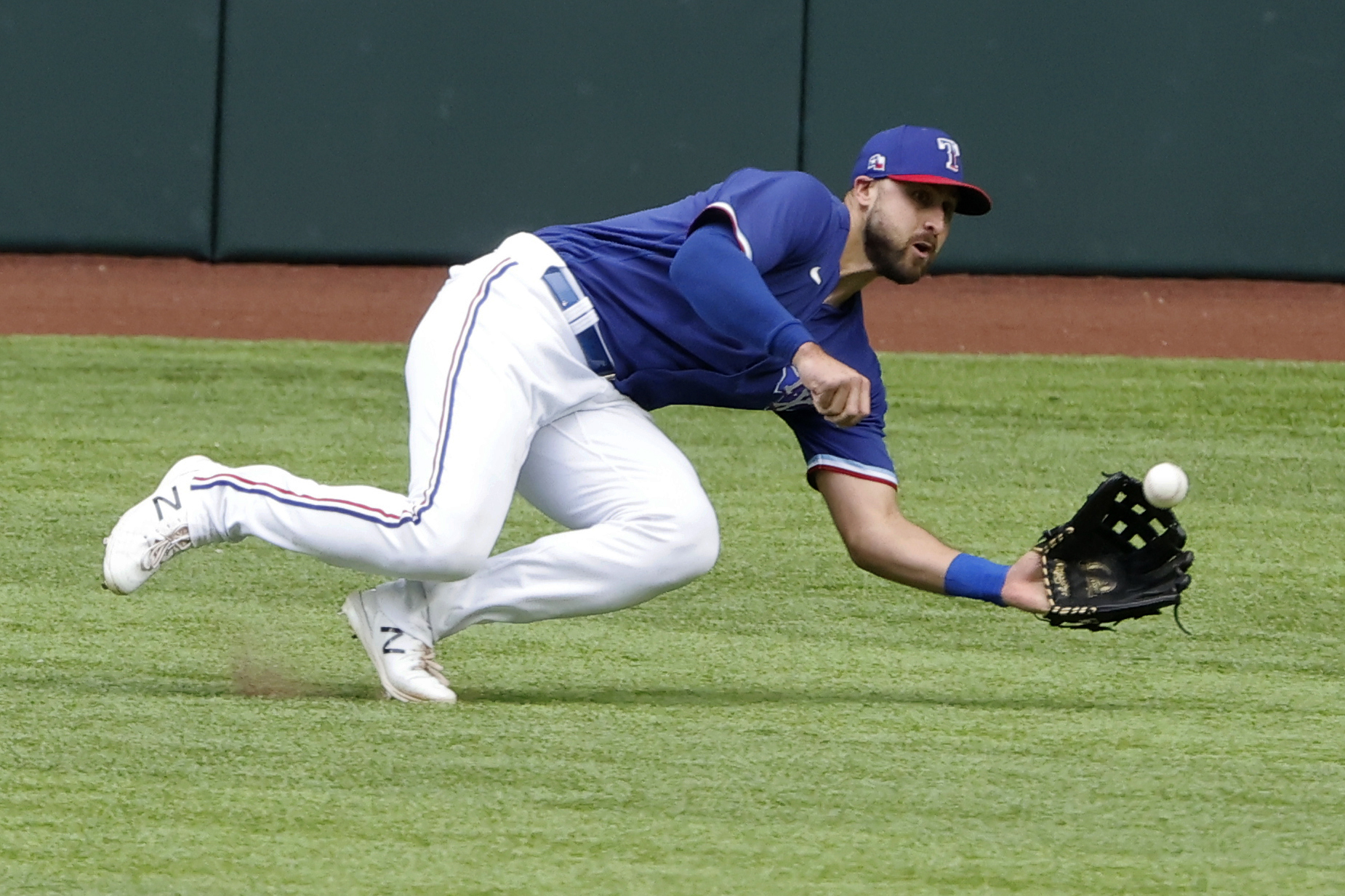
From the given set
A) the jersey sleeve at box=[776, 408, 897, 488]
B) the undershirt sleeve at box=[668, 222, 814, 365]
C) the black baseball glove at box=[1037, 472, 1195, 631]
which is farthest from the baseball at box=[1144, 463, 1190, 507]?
the undershirt sleeve at box=[668, 222, 814, 365]

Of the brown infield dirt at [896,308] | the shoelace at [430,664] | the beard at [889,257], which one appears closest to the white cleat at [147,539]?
the shoelace at [430,664]

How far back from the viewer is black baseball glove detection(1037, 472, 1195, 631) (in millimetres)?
3693

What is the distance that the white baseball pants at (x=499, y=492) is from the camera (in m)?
3.49

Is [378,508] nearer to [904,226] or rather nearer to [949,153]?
[904,226]

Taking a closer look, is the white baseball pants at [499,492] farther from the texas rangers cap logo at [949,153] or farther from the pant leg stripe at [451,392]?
the texas rangers cap logo at [949,153]

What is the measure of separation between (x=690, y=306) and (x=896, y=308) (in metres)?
7.61

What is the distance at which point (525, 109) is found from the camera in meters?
11.3

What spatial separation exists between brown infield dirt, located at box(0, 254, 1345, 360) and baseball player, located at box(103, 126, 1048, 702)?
619cm

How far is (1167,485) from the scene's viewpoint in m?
3.63

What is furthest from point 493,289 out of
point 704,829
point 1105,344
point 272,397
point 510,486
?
point 1105,344

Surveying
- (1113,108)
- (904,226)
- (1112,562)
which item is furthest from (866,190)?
(1113,108)

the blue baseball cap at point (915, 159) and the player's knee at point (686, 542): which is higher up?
the blue baseball cap at point (915, 159)

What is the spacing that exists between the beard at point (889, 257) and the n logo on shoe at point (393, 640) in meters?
1.09

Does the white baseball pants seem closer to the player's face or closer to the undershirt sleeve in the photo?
the undershirt sleeve
